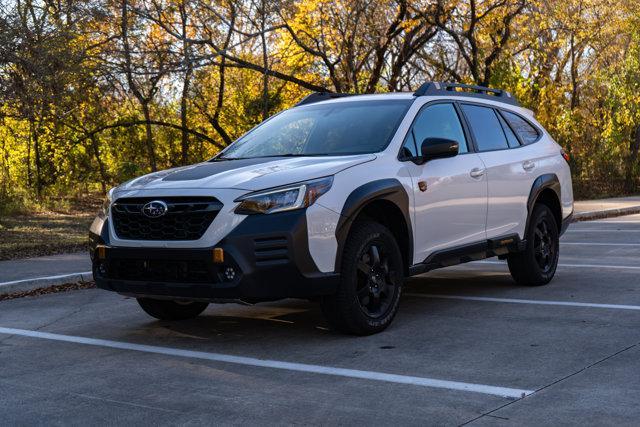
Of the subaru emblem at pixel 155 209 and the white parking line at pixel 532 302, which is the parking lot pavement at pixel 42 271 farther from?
the white parking line at pixel 532 302

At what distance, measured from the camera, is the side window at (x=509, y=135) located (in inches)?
340

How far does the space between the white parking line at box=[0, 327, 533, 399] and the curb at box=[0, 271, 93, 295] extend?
7.44 ft

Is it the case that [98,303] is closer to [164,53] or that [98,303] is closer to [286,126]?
[286,126]

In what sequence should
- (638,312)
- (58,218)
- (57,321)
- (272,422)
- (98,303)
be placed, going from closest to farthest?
(272,422)
(638,312)
(57,321)
(98,303)
(58,218)

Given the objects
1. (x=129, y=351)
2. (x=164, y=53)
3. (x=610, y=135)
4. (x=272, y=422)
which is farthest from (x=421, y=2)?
(x=272, y=422)

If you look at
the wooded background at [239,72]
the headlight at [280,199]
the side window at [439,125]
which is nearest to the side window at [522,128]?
the side window at [439,125]

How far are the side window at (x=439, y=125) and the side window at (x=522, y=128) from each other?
109 cm

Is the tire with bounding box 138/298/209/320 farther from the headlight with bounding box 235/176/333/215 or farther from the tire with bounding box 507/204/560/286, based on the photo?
the tire with bounding box 507/204/560/286

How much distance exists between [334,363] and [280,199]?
1156mm

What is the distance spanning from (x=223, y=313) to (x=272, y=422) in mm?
3447

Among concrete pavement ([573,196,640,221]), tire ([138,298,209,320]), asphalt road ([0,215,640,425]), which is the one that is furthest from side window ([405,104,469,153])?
concrete pavement ([573,196,640,221])

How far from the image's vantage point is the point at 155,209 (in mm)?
6168

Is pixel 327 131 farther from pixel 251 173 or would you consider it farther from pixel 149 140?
pixel 149 140

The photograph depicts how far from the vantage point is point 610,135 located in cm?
2628
